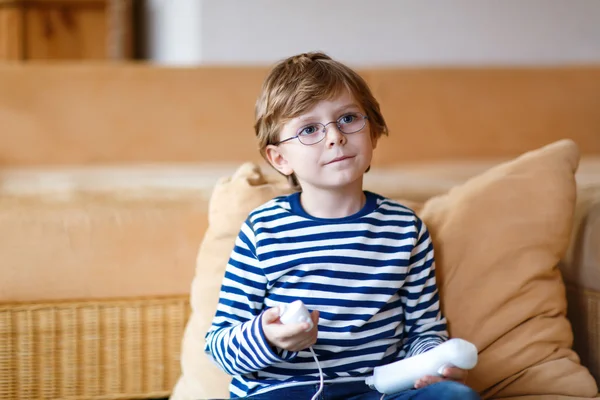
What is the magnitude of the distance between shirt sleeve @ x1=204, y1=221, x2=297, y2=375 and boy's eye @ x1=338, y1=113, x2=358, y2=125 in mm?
225

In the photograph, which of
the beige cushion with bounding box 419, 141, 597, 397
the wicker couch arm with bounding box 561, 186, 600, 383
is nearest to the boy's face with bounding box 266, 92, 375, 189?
the beige cushion with bounding box 419, 141, 597, 397

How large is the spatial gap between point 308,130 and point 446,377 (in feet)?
1.38

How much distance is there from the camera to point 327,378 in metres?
1.16

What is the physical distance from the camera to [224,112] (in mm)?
2604

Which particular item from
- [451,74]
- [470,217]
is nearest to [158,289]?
[470,217]

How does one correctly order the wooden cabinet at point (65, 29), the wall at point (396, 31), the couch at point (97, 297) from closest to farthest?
1. the couch at point (97, 297)
2. the wall at point (396, 31)
3. the wooden cabinet at point (65, 29)

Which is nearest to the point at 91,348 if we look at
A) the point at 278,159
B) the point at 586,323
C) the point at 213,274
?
the point at 213,274

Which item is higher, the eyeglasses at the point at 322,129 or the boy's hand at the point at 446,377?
the eyeglasses at the point at 322,129

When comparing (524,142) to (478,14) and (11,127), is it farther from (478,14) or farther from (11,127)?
(11,127)

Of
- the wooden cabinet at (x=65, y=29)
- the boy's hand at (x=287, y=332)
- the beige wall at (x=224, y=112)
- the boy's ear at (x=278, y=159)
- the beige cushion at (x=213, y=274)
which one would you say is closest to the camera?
the boy's hand at (x=287, y=332)

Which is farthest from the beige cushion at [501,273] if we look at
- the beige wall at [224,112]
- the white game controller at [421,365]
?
the beige wall at [224,112]

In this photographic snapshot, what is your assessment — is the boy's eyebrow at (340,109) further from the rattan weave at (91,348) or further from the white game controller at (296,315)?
the rattan weave at (91,348)

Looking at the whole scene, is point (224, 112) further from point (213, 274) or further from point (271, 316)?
point (271, 316)

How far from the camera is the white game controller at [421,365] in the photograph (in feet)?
3.44
